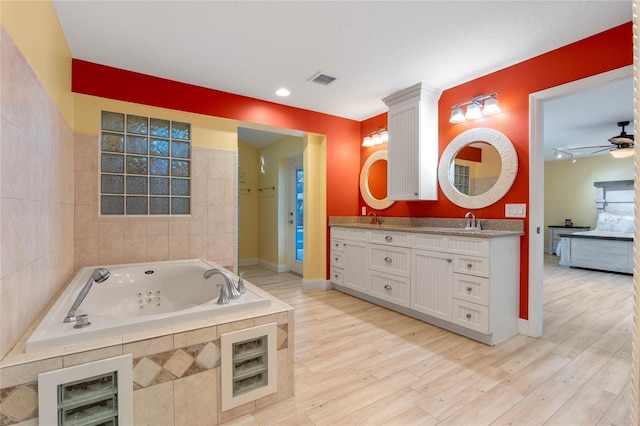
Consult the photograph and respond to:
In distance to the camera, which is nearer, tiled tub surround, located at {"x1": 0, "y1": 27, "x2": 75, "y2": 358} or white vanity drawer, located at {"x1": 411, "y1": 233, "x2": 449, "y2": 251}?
tiled tub surround, located at {"x1": 0, "y1": 27, "x2": 75, "y2": 358}

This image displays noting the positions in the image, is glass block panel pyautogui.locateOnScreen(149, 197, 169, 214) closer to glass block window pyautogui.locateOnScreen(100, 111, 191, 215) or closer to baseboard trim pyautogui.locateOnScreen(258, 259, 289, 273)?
glass block window pyautogui.locateOnScreen(100, 111, 191, 215)

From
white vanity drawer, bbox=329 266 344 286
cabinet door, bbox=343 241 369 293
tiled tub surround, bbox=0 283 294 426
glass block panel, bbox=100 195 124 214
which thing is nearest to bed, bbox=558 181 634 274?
cabinet door, bbox=343 241 369 293

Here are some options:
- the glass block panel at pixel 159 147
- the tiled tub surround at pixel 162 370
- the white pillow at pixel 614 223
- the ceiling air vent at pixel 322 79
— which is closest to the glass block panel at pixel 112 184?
the glass block panel at pixel 159 147

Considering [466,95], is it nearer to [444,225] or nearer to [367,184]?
[444,225]

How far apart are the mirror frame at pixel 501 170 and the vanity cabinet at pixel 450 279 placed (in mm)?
493

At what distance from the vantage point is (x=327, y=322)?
9.17 ft

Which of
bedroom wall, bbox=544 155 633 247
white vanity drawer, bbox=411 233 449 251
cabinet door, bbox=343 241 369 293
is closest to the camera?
white vanity drawer, bbox=411 233 449 251

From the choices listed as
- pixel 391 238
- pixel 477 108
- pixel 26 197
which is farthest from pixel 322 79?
pixel 26 197

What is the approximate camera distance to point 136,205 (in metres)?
2.88

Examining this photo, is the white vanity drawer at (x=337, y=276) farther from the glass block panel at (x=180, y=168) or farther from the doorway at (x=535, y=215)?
the glass block panel at (x=180, y=168)

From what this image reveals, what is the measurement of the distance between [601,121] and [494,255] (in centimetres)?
387

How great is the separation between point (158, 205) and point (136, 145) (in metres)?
0.62

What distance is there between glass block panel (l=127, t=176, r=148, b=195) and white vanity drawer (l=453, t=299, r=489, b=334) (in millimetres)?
3099

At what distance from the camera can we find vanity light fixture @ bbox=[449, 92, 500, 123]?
8.81ft
